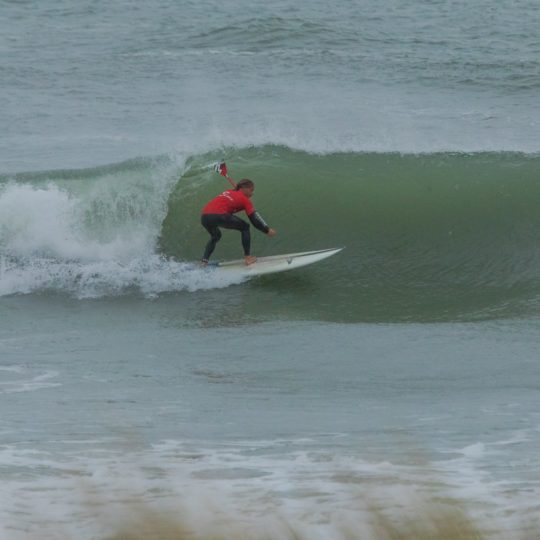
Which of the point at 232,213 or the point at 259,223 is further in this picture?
the point at 232,213

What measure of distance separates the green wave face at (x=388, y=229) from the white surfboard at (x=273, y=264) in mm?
161

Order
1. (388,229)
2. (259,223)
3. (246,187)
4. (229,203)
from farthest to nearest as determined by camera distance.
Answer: (388,229)
(229,203)
(246,187)
(259,223)

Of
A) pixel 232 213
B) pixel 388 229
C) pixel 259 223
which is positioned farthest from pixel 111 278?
pixel 388 229

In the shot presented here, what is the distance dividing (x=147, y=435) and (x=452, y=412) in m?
2.31

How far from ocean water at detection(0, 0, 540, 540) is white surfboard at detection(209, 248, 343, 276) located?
145 millimetres

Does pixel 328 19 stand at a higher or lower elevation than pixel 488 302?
higher

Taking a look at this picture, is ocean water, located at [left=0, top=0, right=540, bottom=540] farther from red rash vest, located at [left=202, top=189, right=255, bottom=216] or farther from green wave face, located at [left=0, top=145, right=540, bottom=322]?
red rash vest, located at [left=202, top=189, right=255, bottom=216]

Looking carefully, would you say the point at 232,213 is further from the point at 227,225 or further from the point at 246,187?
the point at 246,187

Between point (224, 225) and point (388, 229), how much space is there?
Answer: 2.51m

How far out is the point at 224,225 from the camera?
41.2 feet

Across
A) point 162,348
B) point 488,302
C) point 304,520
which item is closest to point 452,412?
point 304,520

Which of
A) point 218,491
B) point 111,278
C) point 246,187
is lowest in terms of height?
point 111,278

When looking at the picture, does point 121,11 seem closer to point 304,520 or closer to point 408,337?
point 408,337

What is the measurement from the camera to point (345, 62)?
23.1m
